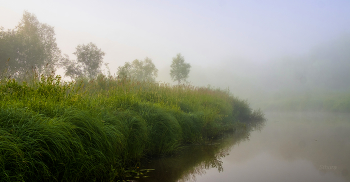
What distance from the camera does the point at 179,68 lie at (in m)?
40.9

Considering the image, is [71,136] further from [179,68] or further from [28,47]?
[179,68]

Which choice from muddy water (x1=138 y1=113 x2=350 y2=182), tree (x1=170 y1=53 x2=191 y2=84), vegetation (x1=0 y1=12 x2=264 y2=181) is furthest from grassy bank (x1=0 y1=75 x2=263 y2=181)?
tree (x1=170 y1=53 x2=191 y2=84)

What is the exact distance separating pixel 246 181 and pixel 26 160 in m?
3.33

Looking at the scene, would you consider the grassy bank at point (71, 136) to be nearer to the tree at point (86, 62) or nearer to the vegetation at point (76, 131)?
the vegetation at point (76, 131)

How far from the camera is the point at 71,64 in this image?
3102cm

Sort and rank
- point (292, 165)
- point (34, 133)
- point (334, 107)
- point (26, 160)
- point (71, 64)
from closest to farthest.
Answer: point (26, 160) < point (34, 133) < point (292, 165) < point (334, 107) < point (71, 64)

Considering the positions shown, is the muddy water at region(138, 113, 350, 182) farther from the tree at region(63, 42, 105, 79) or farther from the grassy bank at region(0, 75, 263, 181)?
the tree at region(63, 42, 105, 79)

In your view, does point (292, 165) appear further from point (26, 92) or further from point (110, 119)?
point (26, 92)

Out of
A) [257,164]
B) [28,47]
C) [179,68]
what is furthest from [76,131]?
[179,68]

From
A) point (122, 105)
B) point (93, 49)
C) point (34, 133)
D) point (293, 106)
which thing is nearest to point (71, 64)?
point (93, 49)

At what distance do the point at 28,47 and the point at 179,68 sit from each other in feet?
82.9

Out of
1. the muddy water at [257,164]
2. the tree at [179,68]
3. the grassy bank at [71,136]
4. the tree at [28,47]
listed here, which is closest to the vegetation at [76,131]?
the grassy bank at [71,136]

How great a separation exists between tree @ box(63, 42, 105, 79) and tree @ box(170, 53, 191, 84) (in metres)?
14.7

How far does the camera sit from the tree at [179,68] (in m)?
41.0
